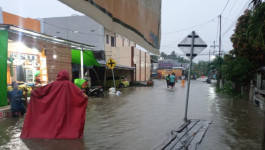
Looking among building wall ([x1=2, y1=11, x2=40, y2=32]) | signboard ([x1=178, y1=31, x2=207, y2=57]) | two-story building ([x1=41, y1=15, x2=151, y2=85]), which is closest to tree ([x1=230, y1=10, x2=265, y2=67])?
signboard ([x1=178, y1=31, x2=207, y2=57])

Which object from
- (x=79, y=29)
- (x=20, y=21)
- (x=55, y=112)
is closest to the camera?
(x=55, y=112)

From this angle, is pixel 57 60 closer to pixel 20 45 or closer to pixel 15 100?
pixel 20 45

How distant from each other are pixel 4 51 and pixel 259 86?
12.7 meters

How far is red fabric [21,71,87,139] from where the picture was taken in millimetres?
6160

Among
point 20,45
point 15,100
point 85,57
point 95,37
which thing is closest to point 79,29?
point 95,37

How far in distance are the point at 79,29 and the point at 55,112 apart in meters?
30.3

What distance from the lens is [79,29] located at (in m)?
35.0

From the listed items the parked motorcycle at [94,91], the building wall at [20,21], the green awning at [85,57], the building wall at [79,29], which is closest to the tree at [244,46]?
the parked motorcycle at [94,91]

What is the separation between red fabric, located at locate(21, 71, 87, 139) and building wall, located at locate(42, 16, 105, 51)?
28058 millimetres

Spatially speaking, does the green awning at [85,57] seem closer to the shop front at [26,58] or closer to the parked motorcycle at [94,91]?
the shop front at [26,58]

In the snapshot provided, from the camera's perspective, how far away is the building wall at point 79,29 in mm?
34125

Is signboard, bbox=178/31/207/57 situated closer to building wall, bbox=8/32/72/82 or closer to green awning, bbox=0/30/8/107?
green awning, bbox=0/30/8/107

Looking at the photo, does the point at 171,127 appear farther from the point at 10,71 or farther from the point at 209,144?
the point at 10,71

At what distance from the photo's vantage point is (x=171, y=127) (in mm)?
7996
